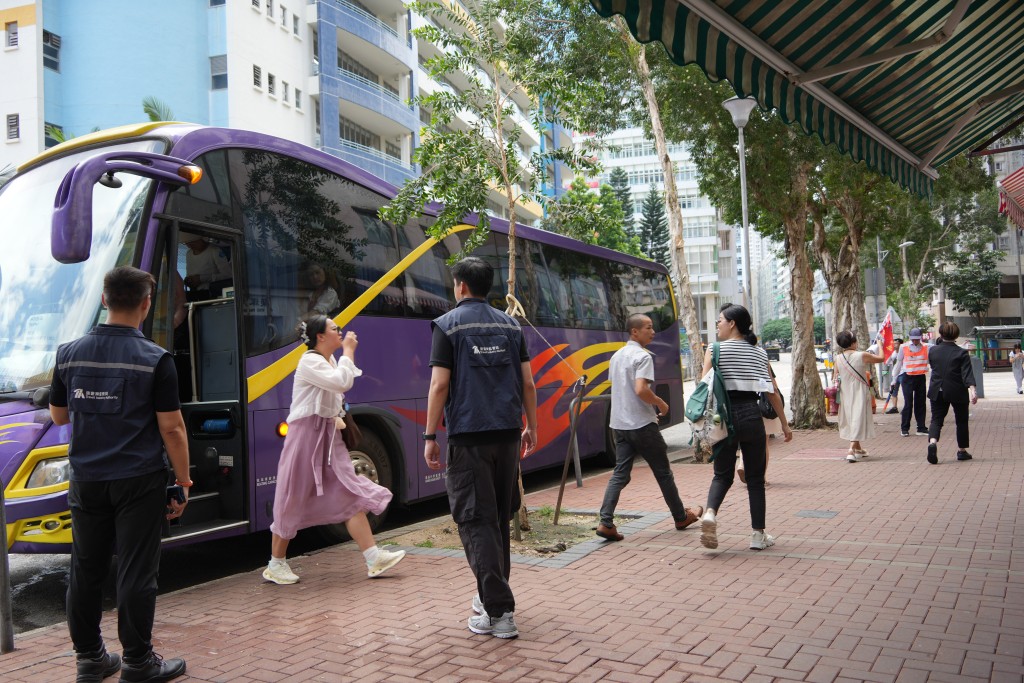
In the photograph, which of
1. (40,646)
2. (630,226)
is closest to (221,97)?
(40,646)

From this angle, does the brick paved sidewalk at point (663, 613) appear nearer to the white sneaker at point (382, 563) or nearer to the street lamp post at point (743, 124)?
the white sneaker at point (382, 563)

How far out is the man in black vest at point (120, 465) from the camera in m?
4.16

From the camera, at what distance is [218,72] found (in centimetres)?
2992

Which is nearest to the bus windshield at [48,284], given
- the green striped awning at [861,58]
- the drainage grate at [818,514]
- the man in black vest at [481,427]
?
the man in black vest at [481,427]

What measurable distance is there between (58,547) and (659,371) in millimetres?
10871

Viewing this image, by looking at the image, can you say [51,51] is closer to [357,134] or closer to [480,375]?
[357,134]

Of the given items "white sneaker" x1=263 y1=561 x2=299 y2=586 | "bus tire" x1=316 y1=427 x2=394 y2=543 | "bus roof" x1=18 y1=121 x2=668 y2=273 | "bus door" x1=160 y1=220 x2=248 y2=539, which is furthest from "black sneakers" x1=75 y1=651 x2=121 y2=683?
"bus roof" x1=18 y1=121 x2=668 y2=273

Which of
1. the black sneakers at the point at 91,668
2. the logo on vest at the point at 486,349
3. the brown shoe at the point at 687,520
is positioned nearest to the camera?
the black sneakers at the point at 91,668

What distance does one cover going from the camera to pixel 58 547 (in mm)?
5742

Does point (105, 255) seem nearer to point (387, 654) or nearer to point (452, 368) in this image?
point (452, 368)

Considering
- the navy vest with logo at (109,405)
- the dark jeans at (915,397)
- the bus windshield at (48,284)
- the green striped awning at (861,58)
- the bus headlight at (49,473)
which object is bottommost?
the dark jeans at (915,397)

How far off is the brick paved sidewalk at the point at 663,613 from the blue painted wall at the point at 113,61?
2556 centimetres

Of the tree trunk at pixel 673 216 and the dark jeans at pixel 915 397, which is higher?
the tree trunk at pixel 673 216

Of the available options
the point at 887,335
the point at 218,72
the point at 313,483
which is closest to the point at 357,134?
the point at 218,72
